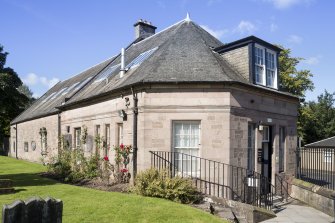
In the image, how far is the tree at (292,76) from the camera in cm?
3812

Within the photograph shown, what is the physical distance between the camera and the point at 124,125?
13922 millimetres

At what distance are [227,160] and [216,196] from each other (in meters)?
1.38

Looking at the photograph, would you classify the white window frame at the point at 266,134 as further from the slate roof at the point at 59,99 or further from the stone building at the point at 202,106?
the slate roof at the point at 59,99

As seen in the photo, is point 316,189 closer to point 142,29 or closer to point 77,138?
point 77,138

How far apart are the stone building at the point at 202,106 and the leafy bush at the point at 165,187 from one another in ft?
4.08

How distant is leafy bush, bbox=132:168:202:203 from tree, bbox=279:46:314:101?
99.2 feet

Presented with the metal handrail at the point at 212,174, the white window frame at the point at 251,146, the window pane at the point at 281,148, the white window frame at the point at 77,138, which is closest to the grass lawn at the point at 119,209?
the metal handrail at the point at 212,174

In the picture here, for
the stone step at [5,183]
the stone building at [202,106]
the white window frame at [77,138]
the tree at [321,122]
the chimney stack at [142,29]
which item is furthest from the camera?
the tree at [321,122]

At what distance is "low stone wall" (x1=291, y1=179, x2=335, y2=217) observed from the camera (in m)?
12.0

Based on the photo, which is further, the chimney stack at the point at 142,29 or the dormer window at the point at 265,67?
the chimney stack at the point at 142,29

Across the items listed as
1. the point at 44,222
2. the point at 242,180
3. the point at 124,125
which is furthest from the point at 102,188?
the point at 44,222

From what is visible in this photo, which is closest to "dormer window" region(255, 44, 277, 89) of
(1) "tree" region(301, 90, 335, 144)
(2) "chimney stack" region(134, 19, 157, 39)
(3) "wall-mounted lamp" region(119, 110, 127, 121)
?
(3) "wall-mounted lamp" region(119, 110, 127, 121)

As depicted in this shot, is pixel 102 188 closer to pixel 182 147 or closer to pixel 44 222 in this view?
pixel 182 147

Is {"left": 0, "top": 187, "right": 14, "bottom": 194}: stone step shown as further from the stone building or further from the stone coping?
the stone coping
